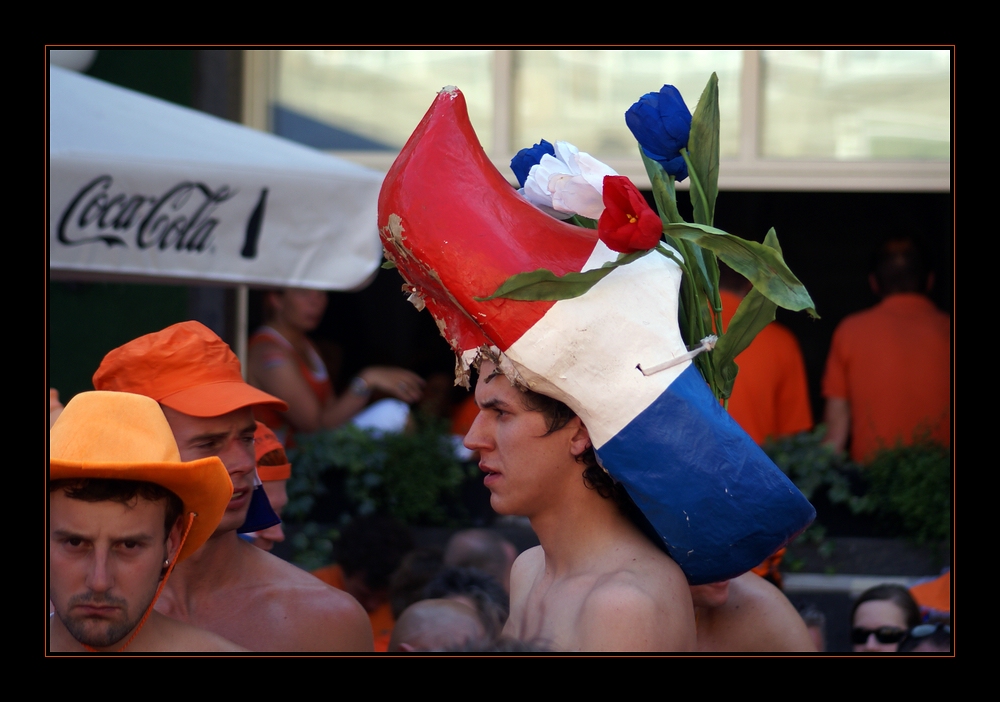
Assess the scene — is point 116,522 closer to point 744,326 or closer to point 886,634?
point 744,326

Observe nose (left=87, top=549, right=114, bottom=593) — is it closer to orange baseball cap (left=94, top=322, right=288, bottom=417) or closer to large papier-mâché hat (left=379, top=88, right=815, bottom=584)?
orange baseball cap (left=94, top=322, right=288, bottom=417)

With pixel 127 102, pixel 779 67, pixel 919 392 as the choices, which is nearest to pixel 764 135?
pixel 779 67

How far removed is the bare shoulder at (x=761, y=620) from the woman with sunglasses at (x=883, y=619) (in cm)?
132

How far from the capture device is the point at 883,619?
145 inches

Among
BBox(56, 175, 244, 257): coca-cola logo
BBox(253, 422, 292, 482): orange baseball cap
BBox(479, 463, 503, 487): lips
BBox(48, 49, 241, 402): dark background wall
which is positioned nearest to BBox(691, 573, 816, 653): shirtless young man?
BBox(479, 463, 503, 487): lips

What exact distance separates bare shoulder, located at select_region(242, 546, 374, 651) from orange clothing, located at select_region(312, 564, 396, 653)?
31.7 inches

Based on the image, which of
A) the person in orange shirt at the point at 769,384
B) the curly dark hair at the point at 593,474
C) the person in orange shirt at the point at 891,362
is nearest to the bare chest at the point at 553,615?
the curly dark hair at the point at 593,474

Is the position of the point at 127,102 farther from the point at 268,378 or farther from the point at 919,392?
the point at 919,392

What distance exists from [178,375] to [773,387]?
2866mm

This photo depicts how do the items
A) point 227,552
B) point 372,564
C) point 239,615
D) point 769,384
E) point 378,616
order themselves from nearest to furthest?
1. point 239,615
2. point 227,552
3. point 378,616
4. point 372,564
5. point 769,384

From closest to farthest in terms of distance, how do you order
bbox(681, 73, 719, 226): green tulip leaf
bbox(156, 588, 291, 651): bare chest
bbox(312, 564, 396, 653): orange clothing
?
1. bbox(681, 73, 719, 226): green tulip leaf
2. bbox(156, 588, 291, 651): bare chest
3. bbox(312, 564, 396, 653): orange clothing

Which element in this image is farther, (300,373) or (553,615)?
(300,373)

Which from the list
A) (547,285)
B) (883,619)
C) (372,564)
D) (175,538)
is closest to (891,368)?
(883,619)

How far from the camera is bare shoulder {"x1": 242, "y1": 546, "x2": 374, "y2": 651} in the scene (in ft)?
8.34
